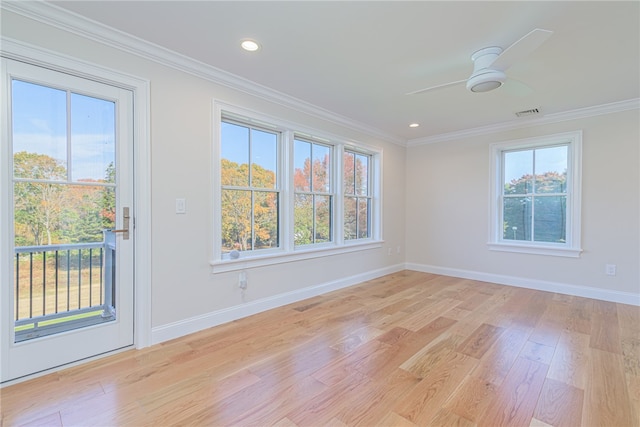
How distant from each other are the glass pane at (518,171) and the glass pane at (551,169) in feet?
0.34

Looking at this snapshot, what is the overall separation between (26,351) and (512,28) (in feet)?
13.0

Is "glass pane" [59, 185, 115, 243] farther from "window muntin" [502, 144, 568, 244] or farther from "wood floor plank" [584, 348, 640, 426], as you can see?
"window muntin" [502, 144, 568, 244]

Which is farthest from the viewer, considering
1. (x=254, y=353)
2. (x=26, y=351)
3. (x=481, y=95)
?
(x=481, y=95)

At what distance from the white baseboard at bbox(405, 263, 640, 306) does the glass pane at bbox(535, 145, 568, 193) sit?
1.31 m

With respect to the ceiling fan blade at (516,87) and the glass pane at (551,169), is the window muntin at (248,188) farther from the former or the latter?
the glass pane at (551,169)

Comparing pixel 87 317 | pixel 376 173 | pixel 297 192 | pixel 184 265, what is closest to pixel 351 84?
pixel 297 192

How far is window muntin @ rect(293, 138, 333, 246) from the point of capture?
3795mm

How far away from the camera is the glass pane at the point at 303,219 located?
3.78 meters

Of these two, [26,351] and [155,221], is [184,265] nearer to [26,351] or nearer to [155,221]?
[155,221]

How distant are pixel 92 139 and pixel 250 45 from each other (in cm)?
139

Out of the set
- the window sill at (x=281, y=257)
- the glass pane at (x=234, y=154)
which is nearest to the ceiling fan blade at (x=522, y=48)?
the glass pane at (x=234, y=154)

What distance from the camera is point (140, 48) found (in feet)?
7.70

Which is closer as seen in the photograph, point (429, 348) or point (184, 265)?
point (429, 348)

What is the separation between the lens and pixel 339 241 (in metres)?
4.29
